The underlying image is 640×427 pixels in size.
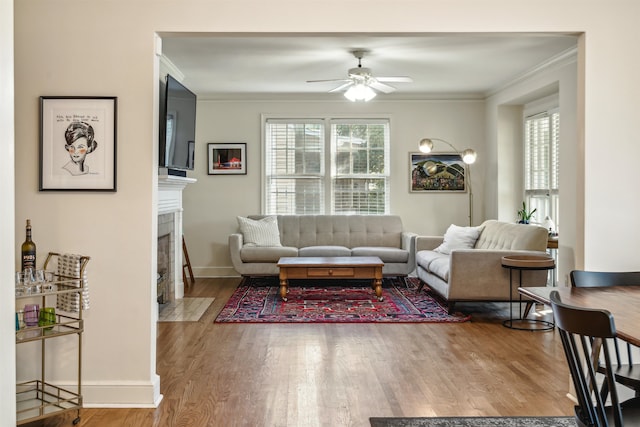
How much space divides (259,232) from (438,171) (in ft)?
8.85

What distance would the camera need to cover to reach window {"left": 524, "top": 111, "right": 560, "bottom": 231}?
6414 mm

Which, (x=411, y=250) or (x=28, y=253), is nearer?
(x=28, y=253)

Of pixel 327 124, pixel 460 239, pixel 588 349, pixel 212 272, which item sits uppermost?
pixel 327 124

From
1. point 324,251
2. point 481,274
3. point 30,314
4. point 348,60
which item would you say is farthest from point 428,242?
point 30,314

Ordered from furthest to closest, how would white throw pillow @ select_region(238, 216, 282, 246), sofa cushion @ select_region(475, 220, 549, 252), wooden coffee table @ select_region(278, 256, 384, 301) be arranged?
white throw pillow @ select_region(238, 216, 282, 246) → wooden coffee table @ select_region(278, 256, 384, 301) → sofa cushion @ select_region(475, 220, 549, 252)

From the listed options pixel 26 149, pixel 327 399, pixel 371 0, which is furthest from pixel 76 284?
pixel 371 0

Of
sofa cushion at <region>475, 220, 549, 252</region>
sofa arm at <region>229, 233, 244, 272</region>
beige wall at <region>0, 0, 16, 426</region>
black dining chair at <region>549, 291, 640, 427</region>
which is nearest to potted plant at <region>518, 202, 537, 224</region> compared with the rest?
sofa cushion at <region>475, 220, 549, 252</region>

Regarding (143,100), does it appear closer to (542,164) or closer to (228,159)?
(228,159)

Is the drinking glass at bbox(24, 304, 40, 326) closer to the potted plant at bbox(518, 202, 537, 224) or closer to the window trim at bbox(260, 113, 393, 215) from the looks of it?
the window trim at bbox(260, 113, 393, 215)

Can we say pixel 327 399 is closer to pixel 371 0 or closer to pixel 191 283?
pixel 371 0

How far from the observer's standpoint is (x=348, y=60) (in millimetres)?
5879

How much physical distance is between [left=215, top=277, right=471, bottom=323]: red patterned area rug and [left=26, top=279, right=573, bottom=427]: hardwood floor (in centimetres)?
24

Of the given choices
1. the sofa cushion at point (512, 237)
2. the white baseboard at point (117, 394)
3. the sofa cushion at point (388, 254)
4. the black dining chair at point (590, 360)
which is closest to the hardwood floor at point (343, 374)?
the white baseboard at point (117, 394)

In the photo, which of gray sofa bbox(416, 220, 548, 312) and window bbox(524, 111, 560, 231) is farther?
window bbox(524, 111, 560, 231)
